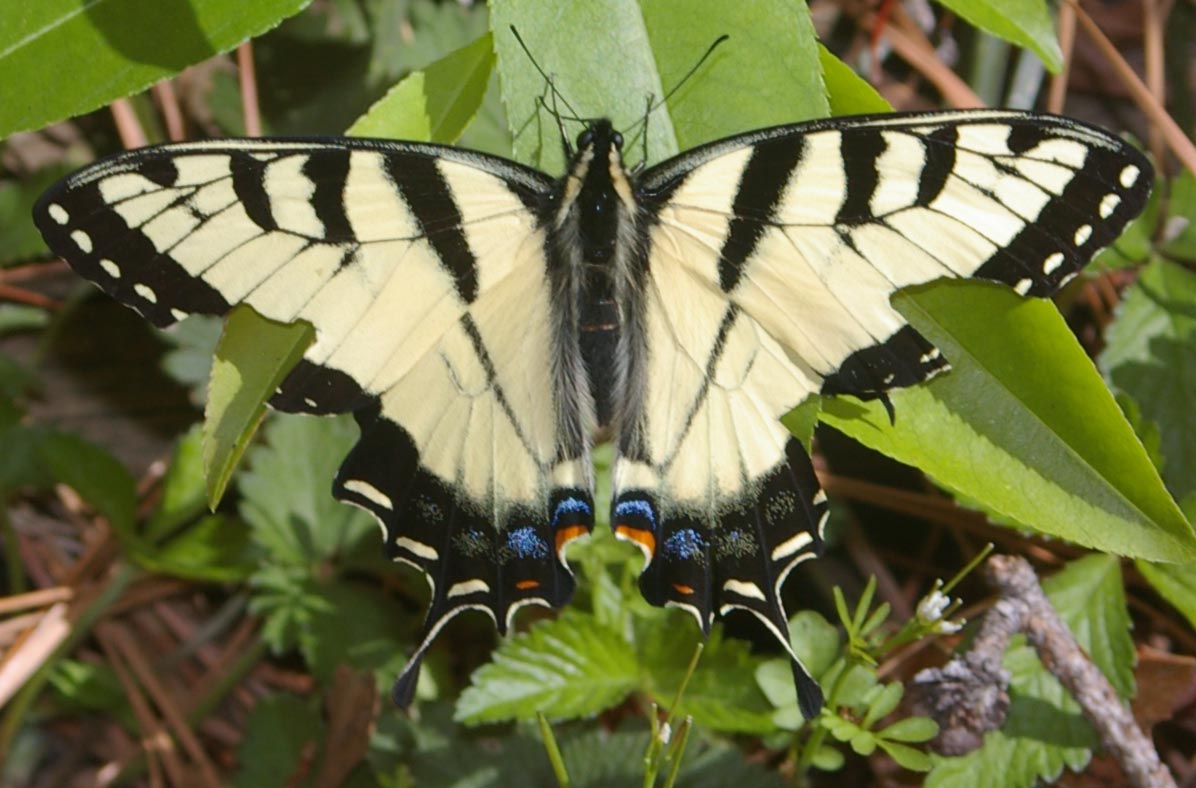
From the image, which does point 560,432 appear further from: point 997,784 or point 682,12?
point 997,784

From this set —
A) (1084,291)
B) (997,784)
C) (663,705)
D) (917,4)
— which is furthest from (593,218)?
(917,4)

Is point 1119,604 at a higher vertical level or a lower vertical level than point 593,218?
lower

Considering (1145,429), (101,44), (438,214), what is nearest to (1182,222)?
(1145,429)

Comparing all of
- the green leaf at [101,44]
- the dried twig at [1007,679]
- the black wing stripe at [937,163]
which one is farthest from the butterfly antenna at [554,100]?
the dried twig at [1007,679]

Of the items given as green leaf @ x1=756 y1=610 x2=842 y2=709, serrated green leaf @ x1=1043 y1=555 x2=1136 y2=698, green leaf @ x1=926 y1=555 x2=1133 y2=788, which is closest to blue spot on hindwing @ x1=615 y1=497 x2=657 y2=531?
green leaf @ x1=756 y1=610 x2=842 y2=709

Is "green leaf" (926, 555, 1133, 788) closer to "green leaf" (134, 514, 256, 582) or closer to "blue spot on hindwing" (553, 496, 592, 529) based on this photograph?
"blue spot on hindwing" (553, 496, 592, 529)
